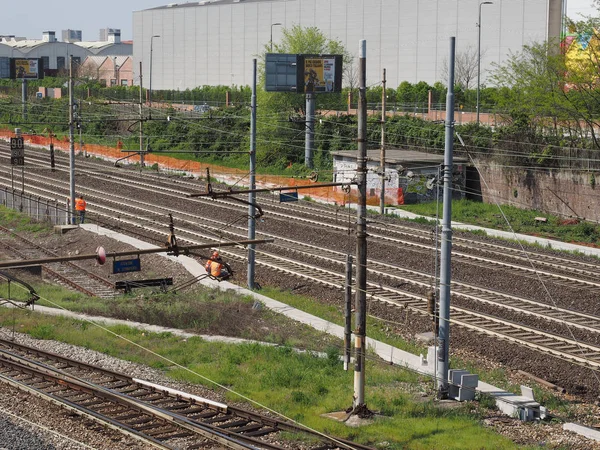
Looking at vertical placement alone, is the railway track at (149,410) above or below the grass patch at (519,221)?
below

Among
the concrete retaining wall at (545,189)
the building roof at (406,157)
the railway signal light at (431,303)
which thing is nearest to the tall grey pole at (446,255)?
the railway signal light at (431,303)

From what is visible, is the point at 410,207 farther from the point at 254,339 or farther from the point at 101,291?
the point at 254,339

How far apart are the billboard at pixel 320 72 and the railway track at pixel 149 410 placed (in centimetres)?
4358

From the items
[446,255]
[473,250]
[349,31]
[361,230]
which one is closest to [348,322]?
[446,255]

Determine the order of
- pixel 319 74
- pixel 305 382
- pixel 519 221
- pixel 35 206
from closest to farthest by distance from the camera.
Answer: pixel 305 382
pixel 519 221
pixel 35 206
pixel 319 74

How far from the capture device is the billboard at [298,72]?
2453 inches

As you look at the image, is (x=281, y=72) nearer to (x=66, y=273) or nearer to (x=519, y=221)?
(x=519, y=221)

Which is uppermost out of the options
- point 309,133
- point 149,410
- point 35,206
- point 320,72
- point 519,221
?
point 320,72

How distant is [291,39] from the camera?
241 feet

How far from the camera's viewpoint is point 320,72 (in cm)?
6319

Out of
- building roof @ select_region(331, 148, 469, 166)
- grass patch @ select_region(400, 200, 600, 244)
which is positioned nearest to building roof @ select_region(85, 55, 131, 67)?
building roof @ select_region(331, 148, 469, 166)

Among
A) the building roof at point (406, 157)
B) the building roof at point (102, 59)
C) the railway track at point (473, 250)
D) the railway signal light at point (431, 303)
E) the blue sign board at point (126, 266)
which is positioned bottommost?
the railway track at point (473, 250)

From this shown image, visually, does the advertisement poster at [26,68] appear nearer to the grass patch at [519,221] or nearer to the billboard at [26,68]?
the billboard at [26,68]

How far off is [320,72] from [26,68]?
5082 cm
